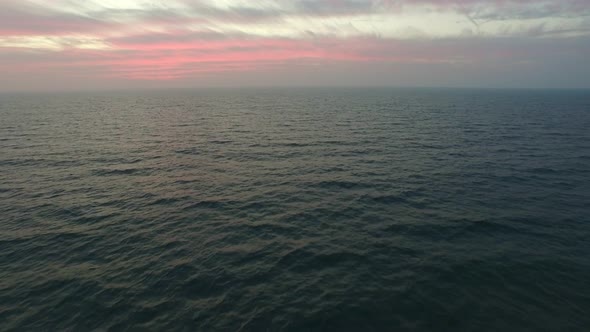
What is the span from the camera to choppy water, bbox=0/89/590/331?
19438 mm

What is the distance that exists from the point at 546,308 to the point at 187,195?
37.0 meters

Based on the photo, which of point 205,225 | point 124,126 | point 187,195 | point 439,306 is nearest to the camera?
point 439,306

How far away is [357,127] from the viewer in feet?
284

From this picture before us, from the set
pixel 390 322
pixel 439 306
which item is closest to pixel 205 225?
pixel 390 322

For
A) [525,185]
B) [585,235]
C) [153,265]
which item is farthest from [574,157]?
[153,265]

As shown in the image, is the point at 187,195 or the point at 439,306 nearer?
the point at 439,306

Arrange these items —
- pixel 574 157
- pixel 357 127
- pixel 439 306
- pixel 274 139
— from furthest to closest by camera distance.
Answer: pixel 357 127, pixel 274 139, pixel 574 157, pixel 439 306

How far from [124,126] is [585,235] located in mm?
105972

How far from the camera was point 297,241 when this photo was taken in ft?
92.8

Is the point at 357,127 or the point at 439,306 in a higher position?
the point at 357,127

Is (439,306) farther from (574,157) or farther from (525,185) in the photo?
(574,157)

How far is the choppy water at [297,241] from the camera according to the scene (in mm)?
19438

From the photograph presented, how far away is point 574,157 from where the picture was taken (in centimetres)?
5338

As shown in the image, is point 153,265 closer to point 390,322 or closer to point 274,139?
point 390,322
